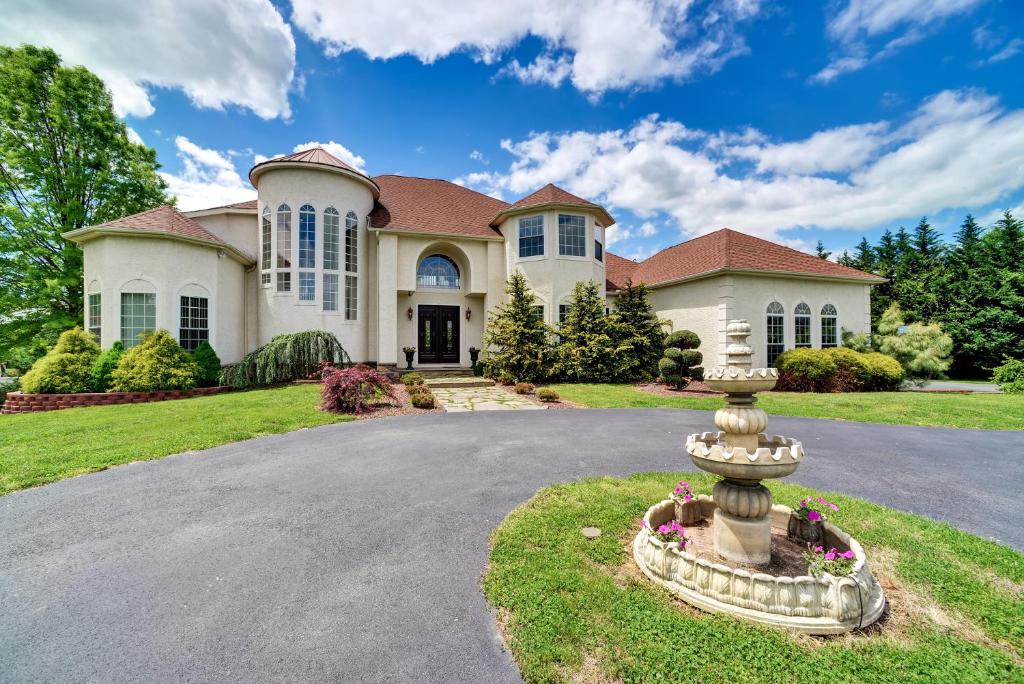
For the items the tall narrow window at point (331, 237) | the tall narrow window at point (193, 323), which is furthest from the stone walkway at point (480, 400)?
the tall narrow window at point (193, 323)

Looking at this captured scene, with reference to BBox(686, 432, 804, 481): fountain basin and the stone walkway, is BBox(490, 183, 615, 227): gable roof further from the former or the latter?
BBox(686, 432, 804, 481): fountain basin

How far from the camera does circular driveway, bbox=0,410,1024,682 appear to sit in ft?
7.55

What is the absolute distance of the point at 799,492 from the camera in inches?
186

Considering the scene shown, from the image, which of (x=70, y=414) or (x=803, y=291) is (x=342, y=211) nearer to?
(x=70, y=414)

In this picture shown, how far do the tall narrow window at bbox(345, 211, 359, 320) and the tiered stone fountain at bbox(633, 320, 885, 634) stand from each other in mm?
14559

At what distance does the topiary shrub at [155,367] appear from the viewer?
11.2m

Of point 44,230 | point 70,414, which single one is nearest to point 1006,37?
point 70,414

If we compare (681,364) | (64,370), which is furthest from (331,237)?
(681,364)

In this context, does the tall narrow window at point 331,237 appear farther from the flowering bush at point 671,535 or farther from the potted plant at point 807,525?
the potted plant at point 807,525

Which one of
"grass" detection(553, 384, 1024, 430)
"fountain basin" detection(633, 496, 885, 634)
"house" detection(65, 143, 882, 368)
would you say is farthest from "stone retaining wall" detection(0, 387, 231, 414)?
"fountain basin" detection(633, 496, 885, 634)

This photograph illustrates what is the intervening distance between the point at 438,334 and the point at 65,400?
1141 cm

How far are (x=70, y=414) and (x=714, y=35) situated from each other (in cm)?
1814

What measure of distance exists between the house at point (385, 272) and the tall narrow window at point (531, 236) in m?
0.07

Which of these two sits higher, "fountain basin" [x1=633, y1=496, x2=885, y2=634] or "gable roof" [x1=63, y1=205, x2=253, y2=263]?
"gable roof" [x1=63, y1=205, x2=253, y2=263]
